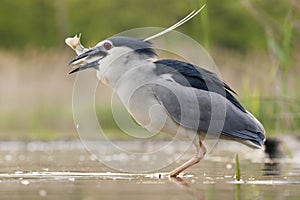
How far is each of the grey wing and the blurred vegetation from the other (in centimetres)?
101

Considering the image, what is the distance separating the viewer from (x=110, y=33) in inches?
1604

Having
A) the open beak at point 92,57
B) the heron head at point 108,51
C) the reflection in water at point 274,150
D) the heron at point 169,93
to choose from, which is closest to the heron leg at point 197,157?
the heron at point 169,93

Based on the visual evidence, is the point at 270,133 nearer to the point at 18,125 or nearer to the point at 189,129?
the point at 189,129

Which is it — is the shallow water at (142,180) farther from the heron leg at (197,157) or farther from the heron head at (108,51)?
the heron head at (108,51)

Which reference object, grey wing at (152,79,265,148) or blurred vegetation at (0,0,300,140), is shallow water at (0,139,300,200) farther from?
blurred vegetation at (0,0,300,140)

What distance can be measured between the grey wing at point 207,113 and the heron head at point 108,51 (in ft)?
1.35

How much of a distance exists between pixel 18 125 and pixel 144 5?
85.2 feet

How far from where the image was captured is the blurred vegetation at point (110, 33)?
11445 millimetres

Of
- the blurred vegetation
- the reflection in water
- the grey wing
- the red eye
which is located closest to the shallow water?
the reflection in water

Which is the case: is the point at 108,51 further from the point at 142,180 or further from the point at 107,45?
the point at 142,180

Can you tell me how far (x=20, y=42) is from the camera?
42969 millimetres

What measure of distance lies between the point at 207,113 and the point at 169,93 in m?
0.41

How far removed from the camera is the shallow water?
6527 mm

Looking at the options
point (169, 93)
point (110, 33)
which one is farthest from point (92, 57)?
point (110, 33)
